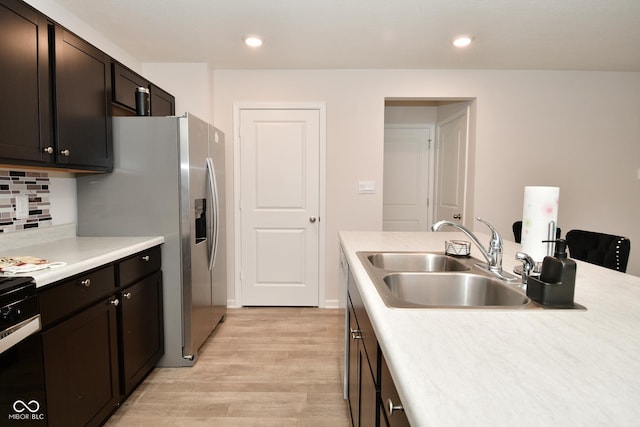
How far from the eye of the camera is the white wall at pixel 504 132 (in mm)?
3438

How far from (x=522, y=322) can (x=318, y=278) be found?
282 centimetres

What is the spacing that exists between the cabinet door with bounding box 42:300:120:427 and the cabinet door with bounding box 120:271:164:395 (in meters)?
0.08

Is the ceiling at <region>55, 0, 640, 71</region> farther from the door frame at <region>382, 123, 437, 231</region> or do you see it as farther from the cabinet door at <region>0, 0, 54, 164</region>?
the door frame at <region>382, 123, 437, 231</region>

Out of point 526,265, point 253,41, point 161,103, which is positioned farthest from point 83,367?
point 253,41

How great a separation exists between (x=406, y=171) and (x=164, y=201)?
3198 millimetres

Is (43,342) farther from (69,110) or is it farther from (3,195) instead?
(69,110)

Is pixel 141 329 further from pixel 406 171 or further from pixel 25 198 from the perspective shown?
pixel 406 171

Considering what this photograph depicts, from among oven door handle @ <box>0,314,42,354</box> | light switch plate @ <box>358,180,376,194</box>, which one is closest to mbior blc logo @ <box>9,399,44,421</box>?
oven door handle @ <box>0,314,42,354</box>

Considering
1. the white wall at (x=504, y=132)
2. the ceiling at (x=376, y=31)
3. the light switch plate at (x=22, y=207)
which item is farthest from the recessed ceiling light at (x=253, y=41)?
the light switch plate at (x=22, y=207)

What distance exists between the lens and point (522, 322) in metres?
0.83

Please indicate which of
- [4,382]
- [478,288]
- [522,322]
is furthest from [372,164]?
[4,382]

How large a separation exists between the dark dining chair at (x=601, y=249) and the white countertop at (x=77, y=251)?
8.53 feet

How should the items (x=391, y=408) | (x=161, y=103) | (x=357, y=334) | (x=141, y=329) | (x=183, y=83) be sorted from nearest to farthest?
(x=391, y=408)
(x=357, y=334)
(x=141, y=329)
(x=161, y=103)
(x=183, y=83)

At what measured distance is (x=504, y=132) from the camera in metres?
3.49
